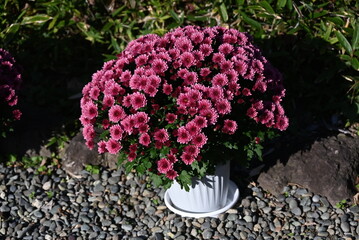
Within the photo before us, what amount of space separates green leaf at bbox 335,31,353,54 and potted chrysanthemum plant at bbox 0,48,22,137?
2.04 m

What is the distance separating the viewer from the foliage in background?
3824mm

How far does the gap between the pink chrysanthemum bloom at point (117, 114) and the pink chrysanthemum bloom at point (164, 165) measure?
0.28 metres

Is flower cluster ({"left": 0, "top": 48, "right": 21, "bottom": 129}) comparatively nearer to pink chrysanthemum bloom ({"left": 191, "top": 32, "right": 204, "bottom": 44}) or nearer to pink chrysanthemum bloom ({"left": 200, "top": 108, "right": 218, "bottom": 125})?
pink chrysanthemum bloom ({"left": 191, "top": 32, "right": 204, "bottom": 44})

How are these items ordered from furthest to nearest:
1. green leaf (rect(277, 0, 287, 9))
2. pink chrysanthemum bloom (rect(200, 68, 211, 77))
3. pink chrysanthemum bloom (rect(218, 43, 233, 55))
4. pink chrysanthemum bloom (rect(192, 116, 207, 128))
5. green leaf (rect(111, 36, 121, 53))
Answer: green leaf (rect(111, 36, 121, 53)) → green leaf (rect(277, 0, 287, 9)) → pink chrysanthemum bloom (rect(218, 43, 233, 55)) → pink chrysanthemum bloom (rect(200, 68, 211, 77)) → pink chrysanthemum bloom (rect(192, 116, 207, 128))

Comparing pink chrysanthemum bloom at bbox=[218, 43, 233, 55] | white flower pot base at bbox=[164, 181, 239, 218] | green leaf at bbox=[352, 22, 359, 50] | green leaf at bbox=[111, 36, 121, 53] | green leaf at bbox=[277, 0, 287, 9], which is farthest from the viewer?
green leaf at bbox=[111, 36, 121, 53]

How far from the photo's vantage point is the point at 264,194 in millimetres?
3527

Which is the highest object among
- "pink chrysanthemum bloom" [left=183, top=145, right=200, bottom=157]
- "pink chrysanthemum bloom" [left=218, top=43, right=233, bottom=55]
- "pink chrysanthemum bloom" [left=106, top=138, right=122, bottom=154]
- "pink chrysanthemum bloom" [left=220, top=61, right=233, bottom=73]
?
"pink chrysanthemum bloom" [left=218, top=43, right=233, bottom=55]

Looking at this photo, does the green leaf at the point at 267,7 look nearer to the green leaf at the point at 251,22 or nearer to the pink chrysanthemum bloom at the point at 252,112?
the green leaf at the point at 251,22

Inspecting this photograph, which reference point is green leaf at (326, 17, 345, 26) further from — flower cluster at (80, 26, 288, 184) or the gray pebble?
the gray pebble

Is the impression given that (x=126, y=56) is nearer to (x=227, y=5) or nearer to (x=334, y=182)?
(x=227, y=5)

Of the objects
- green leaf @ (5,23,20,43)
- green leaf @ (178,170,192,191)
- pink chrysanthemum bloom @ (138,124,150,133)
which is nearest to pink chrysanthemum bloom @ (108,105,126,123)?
pink chrysanthemum bloom @ (138,124,150,133)

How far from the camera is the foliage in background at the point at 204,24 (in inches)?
151

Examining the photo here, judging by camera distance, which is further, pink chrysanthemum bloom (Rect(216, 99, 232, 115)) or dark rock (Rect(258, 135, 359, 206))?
dark rock (Rect(258, 135, 359, 206))

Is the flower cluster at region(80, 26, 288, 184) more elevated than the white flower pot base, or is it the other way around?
the flower cluster at region(80, 26, 288, 184)
